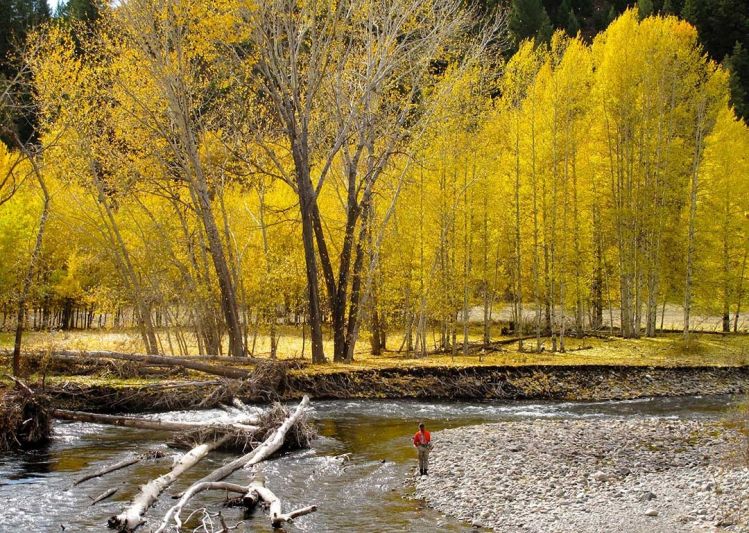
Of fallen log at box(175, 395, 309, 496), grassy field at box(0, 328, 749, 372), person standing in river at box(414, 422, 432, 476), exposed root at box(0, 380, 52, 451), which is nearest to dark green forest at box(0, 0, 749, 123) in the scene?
grassy field at box(0, 328, 749, 372)

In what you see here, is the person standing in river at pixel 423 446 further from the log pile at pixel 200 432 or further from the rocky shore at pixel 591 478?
the log pile at pixel 200 432

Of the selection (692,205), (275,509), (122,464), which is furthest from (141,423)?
(692,205)

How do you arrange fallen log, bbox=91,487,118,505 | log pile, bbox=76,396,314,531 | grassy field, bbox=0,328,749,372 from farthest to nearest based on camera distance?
grassy field, bbox=0,328,749,372 → fallen log, bbox=91,487,118,505 → log pile, bbox=76,396,314,531

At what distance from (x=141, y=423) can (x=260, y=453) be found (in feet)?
13.5

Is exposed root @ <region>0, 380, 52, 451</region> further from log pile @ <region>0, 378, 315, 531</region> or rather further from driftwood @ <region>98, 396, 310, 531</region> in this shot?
driftwood @ <region>98, 396, 310, 531</region>

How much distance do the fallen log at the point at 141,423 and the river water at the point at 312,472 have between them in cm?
23

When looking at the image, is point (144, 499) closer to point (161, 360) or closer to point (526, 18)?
point (161, 360)

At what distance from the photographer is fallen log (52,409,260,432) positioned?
14.1m

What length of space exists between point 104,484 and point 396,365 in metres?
12.5

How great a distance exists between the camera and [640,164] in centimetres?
3225

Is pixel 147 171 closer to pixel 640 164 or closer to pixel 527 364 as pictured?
pixel 527 364

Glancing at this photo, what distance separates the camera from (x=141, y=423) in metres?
15.6

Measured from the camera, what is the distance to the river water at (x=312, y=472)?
9.93 m

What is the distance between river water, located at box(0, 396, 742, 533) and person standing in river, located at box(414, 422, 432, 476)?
1.39 ft
